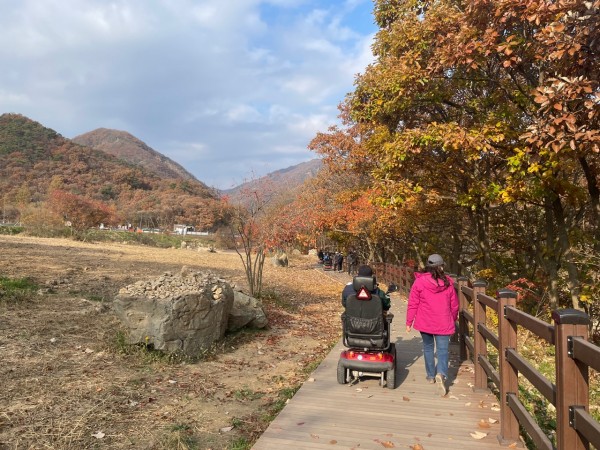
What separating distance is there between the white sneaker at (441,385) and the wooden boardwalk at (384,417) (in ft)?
0.20

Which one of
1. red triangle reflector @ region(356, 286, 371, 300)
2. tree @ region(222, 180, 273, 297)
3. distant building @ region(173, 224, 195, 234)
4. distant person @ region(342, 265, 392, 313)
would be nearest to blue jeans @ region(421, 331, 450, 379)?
distant person @ region(342, 265, 392, 313)

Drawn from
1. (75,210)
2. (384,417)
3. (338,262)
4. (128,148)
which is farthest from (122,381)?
(128,148)

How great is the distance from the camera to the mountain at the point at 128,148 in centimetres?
15025

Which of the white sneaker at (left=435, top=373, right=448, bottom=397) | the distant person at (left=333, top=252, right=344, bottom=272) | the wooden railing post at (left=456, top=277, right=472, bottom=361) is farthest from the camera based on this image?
the distant person at (left=333, top=252, right=344, bottom=272)

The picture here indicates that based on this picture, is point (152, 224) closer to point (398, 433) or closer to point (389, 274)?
point (389, 274)

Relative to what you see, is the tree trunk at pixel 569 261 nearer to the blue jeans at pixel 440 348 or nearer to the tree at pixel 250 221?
the blue jeans at pixel 440 348

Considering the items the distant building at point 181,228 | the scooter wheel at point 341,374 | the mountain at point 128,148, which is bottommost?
the scooter wheel at point 341,374

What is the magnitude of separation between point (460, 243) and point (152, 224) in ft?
179

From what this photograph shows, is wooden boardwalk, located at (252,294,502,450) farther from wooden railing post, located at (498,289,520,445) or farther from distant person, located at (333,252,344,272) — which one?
distant person, located at (333,252,344,272)

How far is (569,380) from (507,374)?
1.45 metres

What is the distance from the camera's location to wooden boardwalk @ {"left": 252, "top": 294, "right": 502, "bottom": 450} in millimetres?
3652

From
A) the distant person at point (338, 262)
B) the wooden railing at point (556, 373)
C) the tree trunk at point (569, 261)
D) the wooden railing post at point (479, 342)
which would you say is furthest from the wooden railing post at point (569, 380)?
the distant person at point (338, 262)

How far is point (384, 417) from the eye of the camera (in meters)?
4.23

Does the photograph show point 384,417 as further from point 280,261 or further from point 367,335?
point 280,261
